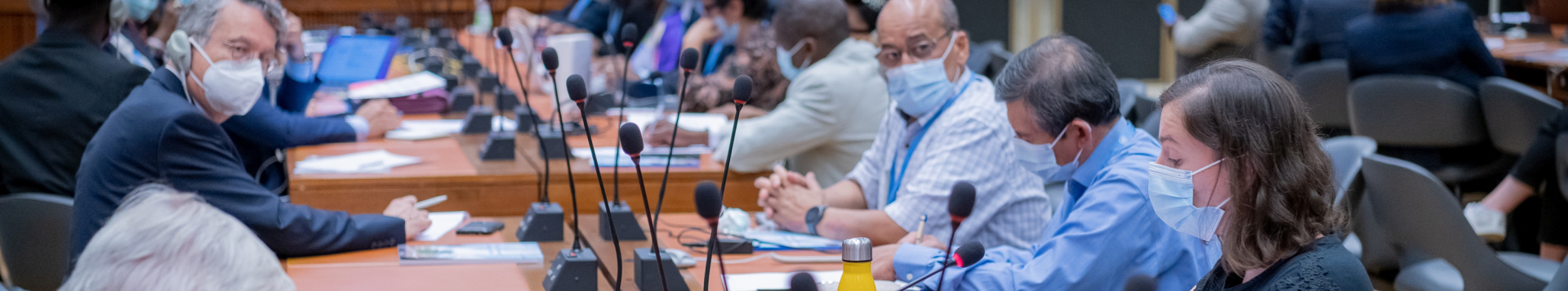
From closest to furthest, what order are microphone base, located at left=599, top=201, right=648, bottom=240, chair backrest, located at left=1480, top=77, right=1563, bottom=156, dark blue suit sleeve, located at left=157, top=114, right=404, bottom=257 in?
dark blue suit sleeve, located at left=157, top=114, right=404, bottom=257 < microphone base, located at left=599, top=201, right=648, bottom=240 < chair backrest, located at left=1480, top=77, right=1563, bottom=156

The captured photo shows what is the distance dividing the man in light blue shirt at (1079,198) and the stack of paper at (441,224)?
3.04 feet

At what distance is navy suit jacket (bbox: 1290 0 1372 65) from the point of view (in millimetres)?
4121

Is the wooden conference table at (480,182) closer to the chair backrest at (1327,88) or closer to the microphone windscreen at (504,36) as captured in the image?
the microphone windscreen at (504,36)

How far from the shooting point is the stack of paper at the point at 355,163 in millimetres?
2949

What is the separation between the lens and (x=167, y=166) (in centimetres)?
185

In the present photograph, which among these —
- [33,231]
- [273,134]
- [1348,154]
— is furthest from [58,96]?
[1348,154]

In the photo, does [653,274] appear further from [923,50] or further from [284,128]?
[284,128]

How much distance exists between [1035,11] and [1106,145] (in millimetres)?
7127

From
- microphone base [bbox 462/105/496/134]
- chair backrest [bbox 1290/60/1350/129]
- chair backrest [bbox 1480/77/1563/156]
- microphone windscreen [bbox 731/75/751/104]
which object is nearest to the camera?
microphone windscreen [bbox 731/75/751/104]

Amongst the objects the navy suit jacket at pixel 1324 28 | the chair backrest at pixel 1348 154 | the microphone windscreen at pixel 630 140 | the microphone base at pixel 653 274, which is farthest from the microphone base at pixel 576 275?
the navy suit jacket at pixel 1324 28

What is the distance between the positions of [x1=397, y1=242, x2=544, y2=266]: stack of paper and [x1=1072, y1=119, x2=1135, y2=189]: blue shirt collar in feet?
3.16

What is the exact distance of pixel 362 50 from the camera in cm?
453

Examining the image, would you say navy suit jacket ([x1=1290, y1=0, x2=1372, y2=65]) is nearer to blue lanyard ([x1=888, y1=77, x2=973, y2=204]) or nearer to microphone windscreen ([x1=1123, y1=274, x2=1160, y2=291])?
blue lanyard ([x1=888, y1=77, x2=973, y2=204])

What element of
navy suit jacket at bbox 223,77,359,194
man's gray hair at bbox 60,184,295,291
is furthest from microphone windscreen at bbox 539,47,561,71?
navy suit jacket at bbox 223,77,359,194
